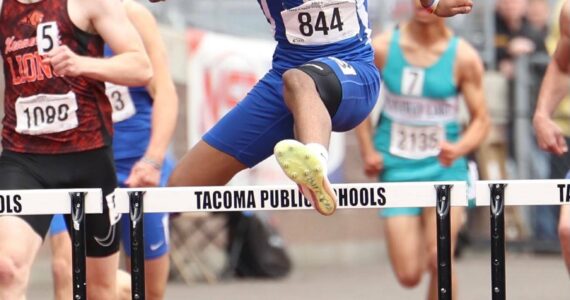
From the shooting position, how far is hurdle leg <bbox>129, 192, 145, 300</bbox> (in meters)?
6.53

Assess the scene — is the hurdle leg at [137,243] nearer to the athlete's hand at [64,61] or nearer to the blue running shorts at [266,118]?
the athlete's hand at [64,61]

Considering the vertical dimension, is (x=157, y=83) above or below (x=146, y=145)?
above

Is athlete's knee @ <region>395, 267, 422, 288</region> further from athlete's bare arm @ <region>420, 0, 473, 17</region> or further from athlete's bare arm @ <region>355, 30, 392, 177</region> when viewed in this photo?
athlete's bare arm @ <region>420, 0, 473, 17</region>

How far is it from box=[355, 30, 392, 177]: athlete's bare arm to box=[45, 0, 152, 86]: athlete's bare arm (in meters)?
2.81

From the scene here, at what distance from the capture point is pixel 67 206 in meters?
6.57

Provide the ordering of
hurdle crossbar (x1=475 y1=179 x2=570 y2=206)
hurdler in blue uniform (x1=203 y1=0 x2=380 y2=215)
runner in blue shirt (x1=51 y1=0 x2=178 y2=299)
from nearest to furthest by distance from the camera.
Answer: hurdle crossbar (x1=475 y1=179 x2=570 y2=206), hurdler in blue uniform (x1=203 y1=0 x2=380 y2=215), runner in blue shirt (x1=51 y1=0 x2=178 y2=299)

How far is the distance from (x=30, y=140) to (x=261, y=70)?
7628mm

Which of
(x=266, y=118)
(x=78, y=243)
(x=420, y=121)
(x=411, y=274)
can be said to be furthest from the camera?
(x=420, y=121)

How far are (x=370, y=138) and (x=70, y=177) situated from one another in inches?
129

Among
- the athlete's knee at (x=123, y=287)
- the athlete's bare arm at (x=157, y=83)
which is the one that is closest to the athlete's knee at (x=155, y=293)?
the athlete's knee at (x=123, y=287)

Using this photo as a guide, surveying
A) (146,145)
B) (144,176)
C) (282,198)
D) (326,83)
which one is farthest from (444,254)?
(146,145)

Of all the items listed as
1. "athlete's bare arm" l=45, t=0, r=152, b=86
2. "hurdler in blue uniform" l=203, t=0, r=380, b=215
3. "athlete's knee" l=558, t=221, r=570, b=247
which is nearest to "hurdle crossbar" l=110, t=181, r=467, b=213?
"hurdler in blue uniform" l=203, t=0, r=380, b=215

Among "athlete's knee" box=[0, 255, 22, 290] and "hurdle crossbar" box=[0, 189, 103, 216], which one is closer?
"hurdle crossbar" box=[0, 189, 103, 216]

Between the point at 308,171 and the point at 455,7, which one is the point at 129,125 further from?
the point at 308,171
